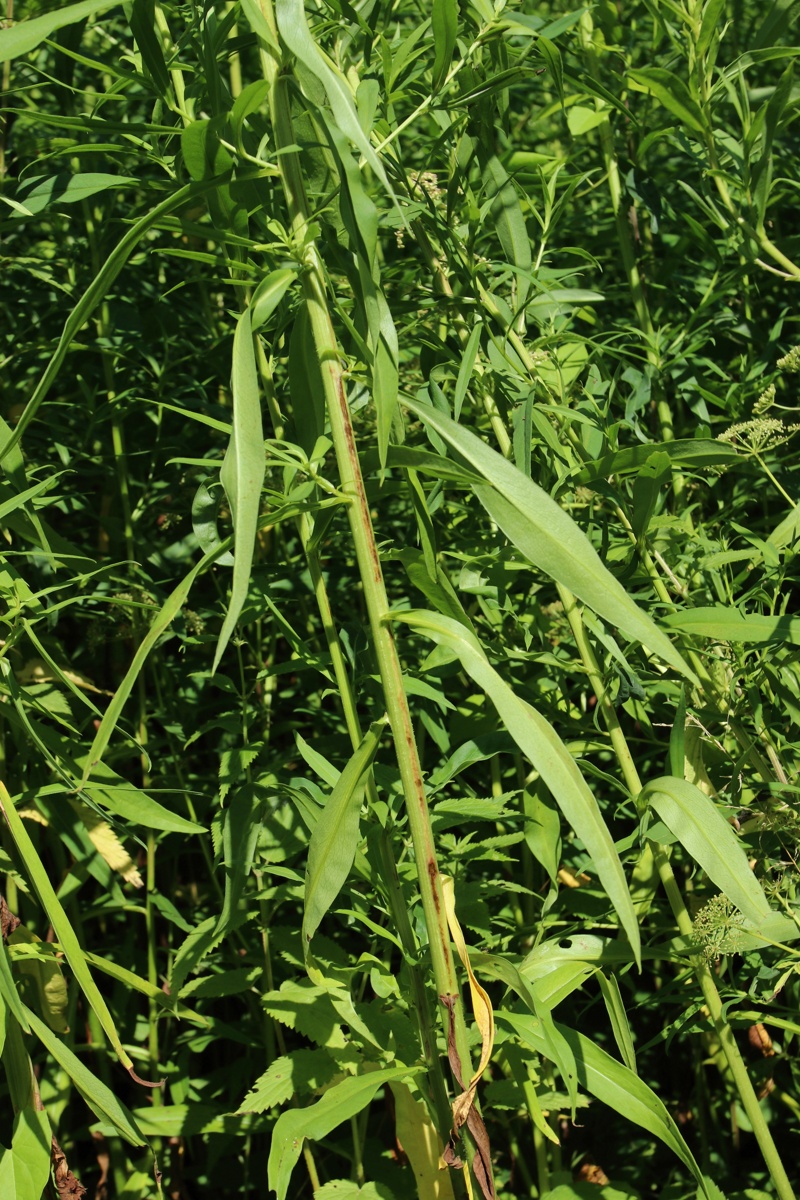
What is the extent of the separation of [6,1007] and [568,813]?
21.7 inches

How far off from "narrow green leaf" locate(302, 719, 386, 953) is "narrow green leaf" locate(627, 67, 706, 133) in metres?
0.76

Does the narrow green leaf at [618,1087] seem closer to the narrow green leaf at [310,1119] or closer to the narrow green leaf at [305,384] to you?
the narrow green leaf at [310,1119]

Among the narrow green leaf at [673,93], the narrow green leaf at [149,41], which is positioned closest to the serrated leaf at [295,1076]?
the narrow green leaf at [149,41]

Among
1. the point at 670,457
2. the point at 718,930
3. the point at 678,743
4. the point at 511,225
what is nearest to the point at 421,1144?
the point at 718,930

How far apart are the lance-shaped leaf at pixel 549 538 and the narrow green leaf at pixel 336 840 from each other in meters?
0.20

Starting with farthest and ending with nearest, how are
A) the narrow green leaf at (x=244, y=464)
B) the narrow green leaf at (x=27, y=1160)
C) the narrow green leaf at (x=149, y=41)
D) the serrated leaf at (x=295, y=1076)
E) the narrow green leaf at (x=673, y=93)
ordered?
the narrow green leaf at (x=673, y=93), the serrated leaf at (x=295, y=1076), the narrow green leaf at (x=27, y=1160), the narrow green leaf at (x=149, y=41), the narrow green leaf at (x=244, y=464)

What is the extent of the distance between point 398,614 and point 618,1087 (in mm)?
473

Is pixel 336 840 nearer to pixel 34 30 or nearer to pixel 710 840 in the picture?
pixel 710 840

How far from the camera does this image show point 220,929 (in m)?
0.97

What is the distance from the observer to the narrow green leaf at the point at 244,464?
65 cm

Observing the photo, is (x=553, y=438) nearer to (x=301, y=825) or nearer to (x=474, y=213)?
(x=474, y=213)

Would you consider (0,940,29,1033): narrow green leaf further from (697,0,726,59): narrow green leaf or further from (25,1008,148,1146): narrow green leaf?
(697,0,726,59): narrow green leaf

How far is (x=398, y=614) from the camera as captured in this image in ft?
2.69

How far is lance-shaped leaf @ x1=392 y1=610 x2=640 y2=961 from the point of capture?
0.73 metres
